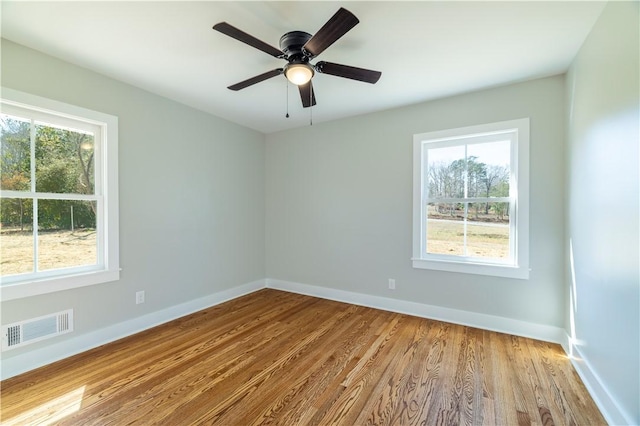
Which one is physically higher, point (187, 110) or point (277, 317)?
point (187, 110)

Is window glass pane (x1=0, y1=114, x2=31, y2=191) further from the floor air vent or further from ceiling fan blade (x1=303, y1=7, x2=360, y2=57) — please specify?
ceiling fan blade (x1=303, y1=7, x2=360, y2=57)

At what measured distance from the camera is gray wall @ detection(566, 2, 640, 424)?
1426mm

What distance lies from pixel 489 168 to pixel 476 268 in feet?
3.66

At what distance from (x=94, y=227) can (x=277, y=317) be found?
2.12 m

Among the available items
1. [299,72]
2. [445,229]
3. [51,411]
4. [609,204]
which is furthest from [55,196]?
[609,204]

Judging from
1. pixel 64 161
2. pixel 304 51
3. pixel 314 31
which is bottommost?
pixel 64 161

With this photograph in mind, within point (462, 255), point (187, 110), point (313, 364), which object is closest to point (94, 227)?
point (187, 110)

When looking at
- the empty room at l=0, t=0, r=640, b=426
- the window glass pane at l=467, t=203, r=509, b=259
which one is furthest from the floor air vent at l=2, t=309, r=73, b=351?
the window glass pane at l=467, t=203, r=509, b=259

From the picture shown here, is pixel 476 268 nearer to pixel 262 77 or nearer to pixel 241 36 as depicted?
pixel 262 77

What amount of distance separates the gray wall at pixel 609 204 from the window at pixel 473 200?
1.59 feet

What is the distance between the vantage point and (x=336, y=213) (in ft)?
12.8

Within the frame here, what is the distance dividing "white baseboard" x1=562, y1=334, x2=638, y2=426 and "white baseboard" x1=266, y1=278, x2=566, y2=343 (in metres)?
0.28

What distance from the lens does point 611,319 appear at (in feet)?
5.32

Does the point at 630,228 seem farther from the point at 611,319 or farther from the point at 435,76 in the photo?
the point at 435,76
